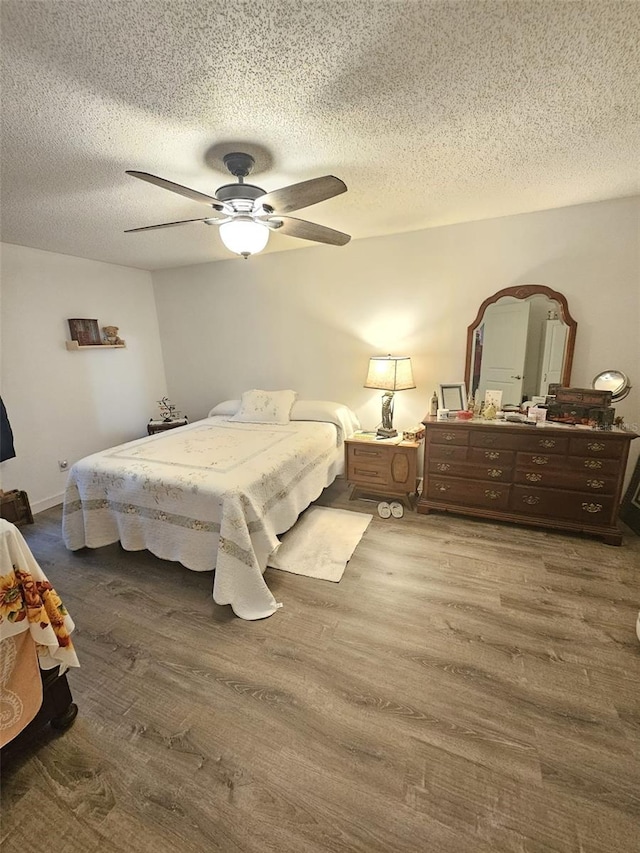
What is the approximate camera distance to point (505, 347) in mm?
2871

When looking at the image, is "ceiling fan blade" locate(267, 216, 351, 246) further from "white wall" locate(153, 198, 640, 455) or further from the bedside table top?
the bedside table top

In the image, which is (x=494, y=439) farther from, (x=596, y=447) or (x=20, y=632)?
(x=20, y=632)

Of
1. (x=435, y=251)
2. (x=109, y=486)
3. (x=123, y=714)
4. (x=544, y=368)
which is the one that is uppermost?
(x=435, y=251)

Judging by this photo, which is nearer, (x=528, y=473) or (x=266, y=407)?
(x=528, y=473)

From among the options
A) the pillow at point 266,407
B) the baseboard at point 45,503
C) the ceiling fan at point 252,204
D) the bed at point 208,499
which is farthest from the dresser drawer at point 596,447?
the baseboard at point 45,503

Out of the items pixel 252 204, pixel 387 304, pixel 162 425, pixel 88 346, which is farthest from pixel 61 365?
pixel 387 304

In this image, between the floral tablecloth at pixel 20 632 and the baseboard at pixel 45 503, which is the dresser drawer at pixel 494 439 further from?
the baseboard at pixel 45 503

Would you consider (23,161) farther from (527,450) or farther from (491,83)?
(527,450)

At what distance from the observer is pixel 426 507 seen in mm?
2904

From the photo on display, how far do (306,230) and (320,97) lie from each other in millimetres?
730

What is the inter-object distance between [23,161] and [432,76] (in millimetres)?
1881

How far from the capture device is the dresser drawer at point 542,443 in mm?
2410

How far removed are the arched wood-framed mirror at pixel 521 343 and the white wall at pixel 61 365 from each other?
3.65 meters

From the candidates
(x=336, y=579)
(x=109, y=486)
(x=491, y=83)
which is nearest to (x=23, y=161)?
(x=109, y=486)
